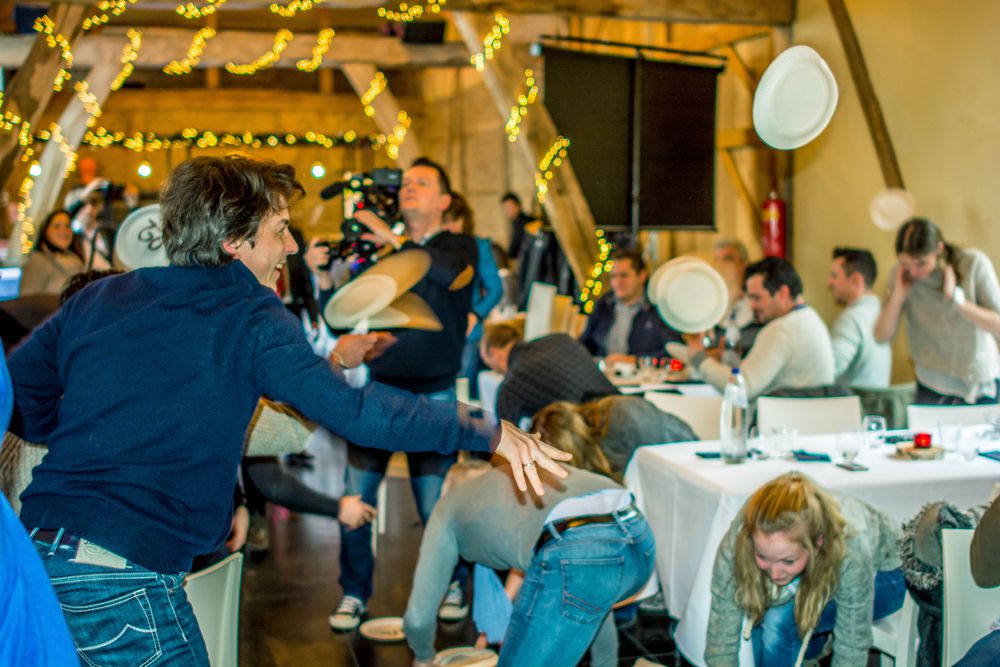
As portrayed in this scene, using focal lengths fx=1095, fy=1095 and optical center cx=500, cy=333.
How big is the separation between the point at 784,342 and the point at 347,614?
1997 mm

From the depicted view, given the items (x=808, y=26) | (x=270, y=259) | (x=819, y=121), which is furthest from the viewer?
(x=808, y=26)

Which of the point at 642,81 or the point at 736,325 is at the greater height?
the point at 642,81

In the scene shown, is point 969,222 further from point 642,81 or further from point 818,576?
point 818,576

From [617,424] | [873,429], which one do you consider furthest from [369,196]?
[873,429]

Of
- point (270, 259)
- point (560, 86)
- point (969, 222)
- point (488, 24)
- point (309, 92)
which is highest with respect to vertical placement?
point (309, 92)

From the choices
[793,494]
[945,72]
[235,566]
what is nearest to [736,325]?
[945,72]

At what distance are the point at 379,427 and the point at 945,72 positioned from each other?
554 cm

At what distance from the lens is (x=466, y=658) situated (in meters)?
2.55

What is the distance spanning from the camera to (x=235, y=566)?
226 cm

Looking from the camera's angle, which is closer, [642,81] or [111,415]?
[111,415]

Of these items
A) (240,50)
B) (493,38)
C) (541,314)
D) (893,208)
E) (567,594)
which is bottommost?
(567,594)

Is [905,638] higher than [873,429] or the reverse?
the reverse

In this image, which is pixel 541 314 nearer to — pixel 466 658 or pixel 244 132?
pixel 466 658

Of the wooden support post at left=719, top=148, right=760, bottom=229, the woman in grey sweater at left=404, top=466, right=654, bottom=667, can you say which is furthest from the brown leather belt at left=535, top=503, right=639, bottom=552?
the wooden support post at left=719, top=148, right=760, bottom=229
